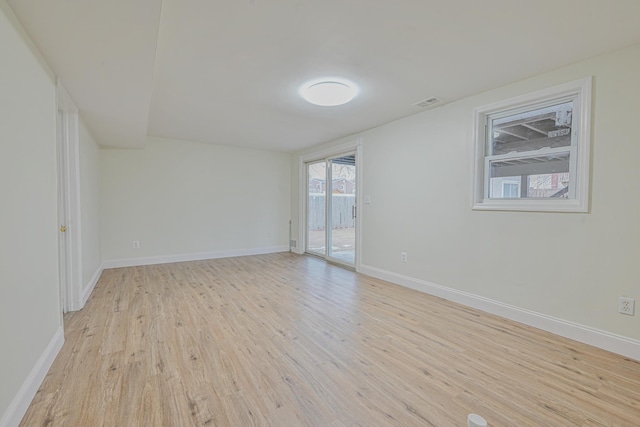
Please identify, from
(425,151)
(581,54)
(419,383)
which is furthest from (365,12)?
(419,383)

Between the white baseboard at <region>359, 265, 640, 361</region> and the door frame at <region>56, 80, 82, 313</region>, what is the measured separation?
12.6 feet

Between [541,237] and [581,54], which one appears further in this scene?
[541,237]

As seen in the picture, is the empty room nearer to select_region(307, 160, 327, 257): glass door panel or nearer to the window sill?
the window sill

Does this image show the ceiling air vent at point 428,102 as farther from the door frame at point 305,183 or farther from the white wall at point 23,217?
the white wall at point 23,217

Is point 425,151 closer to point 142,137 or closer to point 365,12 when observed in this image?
point 365,12

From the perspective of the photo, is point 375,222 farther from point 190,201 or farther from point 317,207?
point 190,201

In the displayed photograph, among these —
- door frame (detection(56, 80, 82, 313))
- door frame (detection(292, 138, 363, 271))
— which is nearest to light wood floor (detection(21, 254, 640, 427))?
door frame (detection(56, 80, 82, 313))

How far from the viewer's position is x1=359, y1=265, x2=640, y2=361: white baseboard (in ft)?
7.01

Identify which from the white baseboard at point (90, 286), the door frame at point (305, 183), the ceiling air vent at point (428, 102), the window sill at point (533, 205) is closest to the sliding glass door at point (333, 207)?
the door frame at point (305, 183)

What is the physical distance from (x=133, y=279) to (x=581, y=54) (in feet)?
18.4

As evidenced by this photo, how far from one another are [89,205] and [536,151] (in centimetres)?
518

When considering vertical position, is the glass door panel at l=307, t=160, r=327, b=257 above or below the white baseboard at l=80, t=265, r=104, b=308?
above

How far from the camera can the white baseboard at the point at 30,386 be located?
4.45ft

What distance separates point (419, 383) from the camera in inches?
69.9
